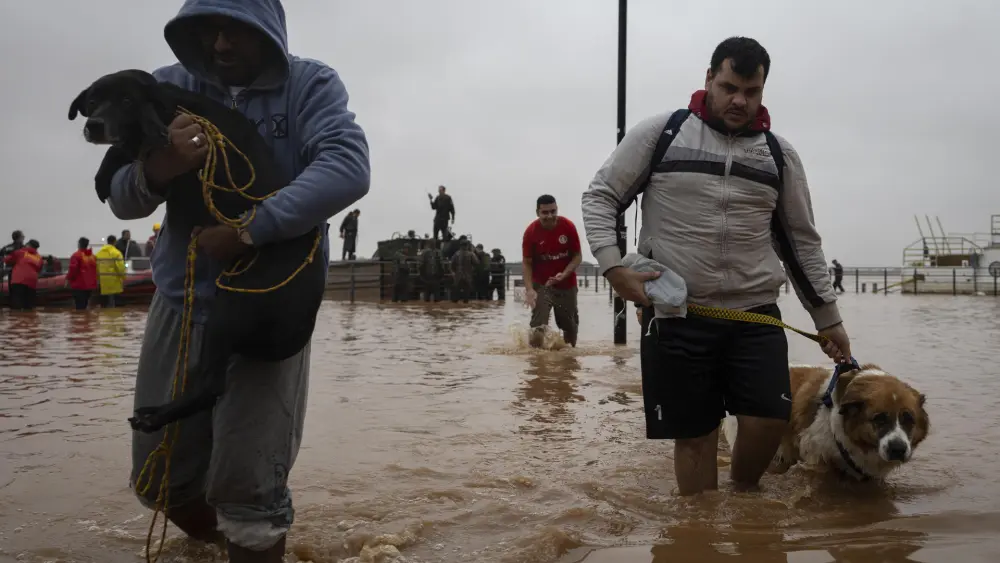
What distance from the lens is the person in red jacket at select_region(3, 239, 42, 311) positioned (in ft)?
64.1

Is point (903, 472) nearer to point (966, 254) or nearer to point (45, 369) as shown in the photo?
point (45, 369)

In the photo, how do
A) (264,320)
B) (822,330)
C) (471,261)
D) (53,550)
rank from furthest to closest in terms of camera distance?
(471,261) < (822,330) < (53,550) < (264,320)

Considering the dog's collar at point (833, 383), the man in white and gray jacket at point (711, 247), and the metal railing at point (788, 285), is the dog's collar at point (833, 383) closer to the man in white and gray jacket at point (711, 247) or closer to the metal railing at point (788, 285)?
the man in white and gray jacket at point (711, 247)

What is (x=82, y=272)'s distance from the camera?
1927 centimetres

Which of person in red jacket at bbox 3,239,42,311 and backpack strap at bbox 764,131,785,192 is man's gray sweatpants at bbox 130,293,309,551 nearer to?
backpack strap at bbox 764,131,785,192

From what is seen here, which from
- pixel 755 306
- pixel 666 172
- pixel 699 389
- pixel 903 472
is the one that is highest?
pixel 666 172

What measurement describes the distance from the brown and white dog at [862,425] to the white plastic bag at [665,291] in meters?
1.19

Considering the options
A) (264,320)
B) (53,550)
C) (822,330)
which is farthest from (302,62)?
(822,330)

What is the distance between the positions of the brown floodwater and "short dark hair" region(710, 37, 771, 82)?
181 centimetres

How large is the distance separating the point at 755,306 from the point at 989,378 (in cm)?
565

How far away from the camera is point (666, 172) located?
3.63 meters

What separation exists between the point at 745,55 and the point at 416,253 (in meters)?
25.5

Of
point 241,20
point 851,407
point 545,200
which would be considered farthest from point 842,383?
point 545,200

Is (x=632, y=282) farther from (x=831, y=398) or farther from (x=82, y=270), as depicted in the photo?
(x=82, y=270)
